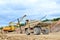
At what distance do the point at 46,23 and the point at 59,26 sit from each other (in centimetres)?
1673

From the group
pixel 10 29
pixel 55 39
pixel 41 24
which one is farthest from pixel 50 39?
pixel 10 29

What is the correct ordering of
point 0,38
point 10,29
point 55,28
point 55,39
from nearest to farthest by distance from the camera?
point 0,38 → point 55,39 → point 55,28 → point 10,29

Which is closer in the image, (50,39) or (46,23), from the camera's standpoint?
(50,39)

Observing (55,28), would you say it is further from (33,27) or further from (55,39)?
(55,39)

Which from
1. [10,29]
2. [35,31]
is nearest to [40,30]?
[35,31]

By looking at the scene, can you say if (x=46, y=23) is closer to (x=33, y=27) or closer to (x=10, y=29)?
(x=33, y=27)

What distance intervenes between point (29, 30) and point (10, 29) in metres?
18.6

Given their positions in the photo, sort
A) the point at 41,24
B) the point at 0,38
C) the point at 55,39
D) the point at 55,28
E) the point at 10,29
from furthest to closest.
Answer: the point at 10,29, the point at 55,28, the point at 41,24, the point at 55,39, the point at 0,38

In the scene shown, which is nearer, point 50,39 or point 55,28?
point 50,39

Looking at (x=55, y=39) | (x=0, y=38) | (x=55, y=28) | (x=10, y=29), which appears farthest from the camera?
(x=10, y=29)

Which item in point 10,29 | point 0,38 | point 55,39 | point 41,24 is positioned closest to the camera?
point 0,38

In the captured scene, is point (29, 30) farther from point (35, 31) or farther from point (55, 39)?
point (55, 39)

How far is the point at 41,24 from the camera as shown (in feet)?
122

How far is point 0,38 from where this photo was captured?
20.3 metres
